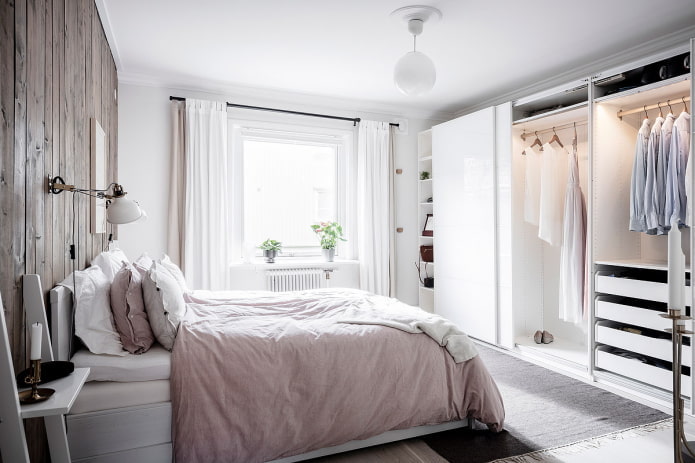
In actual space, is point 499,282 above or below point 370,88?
below

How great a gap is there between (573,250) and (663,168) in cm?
103

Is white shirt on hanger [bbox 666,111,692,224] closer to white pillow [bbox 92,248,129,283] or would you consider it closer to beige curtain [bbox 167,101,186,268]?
white pillow [bbox 92,248,129,283]

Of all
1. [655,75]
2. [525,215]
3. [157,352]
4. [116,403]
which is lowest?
[116,403]

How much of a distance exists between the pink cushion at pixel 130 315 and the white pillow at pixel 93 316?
1.2 inches

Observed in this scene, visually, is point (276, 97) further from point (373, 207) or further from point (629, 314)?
point (629, 314)

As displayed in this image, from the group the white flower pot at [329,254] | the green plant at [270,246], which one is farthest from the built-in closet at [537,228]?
the green plant at [270,246]

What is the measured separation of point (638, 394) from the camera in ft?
10.1

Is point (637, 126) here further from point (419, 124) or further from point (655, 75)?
point (419, 124)

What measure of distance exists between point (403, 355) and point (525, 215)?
251 centimetres

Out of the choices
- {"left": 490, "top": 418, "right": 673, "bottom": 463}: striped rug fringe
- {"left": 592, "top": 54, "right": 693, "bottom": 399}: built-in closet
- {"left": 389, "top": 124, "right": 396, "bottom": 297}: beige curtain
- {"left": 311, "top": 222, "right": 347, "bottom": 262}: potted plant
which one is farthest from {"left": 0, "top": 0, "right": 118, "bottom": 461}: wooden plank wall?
{"left": 592, "top": 54, "right": 693, "bottom": 399}: built-in closet

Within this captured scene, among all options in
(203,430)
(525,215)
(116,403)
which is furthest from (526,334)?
(116,403)

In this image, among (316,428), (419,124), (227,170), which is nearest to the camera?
(316,428)

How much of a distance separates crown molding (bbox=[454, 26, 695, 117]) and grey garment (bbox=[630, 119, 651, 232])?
0.54 m

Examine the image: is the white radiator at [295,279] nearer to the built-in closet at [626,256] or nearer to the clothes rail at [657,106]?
the built-in closet at [626,256]
